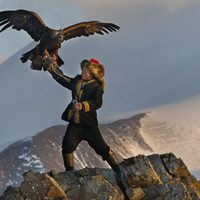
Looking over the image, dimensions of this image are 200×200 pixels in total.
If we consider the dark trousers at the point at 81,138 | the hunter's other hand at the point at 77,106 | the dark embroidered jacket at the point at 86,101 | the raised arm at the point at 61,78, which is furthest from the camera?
the raised arm at the point at 61,78

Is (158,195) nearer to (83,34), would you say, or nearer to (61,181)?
(61,181)

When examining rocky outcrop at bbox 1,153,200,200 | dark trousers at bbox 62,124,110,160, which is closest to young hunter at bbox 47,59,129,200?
dark trousers at bbox 62,124,110,160

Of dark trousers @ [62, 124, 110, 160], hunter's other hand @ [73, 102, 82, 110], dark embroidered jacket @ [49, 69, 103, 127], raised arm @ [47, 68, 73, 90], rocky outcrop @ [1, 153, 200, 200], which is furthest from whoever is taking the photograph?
raised arm @ [47, 68, 73, 90]

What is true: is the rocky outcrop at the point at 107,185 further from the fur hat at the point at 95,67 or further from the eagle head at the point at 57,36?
the eagle head at the point at 57,36

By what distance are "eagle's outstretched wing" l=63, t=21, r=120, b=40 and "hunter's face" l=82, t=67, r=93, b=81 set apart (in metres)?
1.37

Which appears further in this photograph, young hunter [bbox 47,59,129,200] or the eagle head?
the eagle head

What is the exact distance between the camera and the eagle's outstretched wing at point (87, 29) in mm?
22228

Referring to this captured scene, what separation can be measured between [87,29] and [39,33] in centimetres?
158

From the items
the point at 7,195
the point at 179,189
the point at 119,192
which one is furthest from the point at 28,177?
the point at 179,189

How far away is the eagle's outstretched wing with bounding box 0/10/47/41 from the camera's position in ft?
71.6

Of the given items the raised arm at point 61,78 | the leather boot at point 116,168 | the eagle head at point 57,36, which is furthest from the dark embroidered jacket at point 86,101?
the eagle head at point 57,36

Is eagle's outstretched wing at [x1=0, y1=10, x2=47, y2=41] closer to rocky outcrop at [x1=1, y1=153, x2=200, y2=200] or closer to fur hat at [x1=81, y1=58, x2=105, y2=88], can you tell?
fur hat at [x1=81, y1=58, x2=105, y2=88]

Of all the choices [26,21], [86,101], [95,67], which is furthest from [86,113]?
[26,21]

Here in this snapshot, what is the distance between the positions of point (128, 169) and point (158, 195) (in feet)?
3.41
